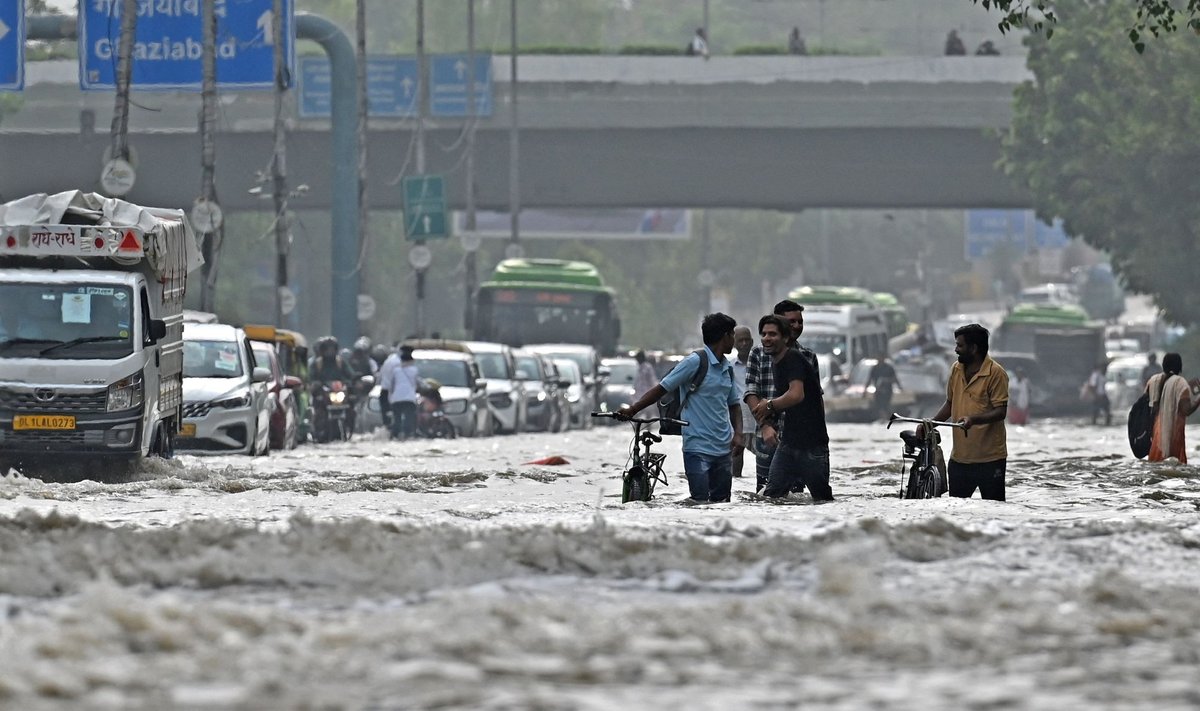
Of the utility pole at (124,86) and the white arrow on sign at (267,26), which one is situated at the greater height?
the white arrow on sign at (267,26)

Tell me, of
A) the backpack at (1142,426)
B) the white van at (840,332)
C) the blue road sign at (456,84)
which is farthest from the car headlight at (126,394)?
the blue road sign at (456,84)

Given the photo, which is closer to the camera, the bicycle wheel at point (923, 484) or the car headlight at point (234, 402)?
the bicycle wheel at point (923, 484)

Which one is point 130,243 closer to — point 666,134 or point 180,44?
point 180,44

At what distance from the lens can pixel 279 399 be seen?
30656mm

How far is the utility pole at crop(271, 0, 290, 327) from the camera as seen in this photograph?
3975 cm

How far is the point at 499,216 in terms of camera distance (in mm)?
104500

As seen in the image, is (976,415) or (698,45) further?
(698,45)

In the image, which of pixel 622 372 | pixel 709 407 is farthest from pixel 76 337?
pixel 622 372

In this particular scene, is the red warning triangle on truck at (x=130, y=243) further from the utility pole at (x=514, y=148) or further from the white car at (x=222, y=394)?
the utility pole at (x=514, y=148)

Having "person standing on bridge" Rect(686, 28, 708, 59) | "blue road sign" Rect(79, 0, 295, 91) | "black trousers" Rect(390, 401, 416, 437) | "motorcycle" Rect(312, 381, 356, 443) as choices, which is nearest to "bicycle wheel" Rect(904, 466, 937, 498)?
"black trousers" Rect(390, 401, 416, 437)

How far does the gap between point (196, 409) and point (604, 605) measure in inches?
664

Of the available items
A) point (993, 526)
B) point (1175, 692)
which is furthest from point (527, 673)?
point (993, 526)

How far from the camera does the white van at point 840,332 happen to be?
5741cm

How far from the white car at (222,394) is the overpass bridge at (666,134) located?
2949 cm
